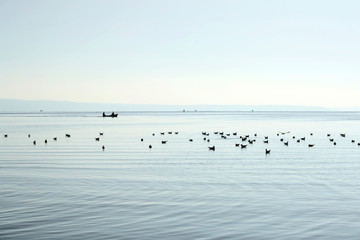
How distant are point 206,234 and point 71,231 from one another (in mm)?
5052

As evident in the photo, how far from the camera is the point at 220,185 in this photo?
80.8 ft

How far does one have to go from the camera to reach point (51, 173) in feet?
95.6

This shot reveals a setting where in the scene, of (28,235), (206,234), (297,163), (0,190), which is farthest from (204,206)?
(297,163)

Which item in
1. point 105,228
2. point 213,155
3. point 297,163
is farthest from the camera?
point 213,155

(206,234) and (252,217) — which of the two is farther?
(252,217)

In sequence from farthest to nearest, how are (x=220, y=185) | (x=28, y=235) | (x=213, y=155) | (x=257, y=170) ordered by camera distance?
(x=213, y=155), (x=257, y=170), (x=220, y=185), (x=28, y=235)

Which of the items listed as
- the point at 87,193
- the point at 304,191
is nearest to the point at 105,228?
the point at 87,193

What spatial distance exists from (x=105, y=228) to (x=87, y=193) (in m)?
6.71

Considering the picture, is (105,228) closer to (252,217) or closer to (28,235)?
(28,235)

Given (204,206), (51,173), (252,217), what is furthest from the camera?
(51,173)

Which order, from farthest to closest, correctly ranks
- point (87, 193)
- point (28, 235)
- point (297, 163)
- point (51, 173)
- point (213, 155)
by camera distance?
1. point (213, 155)
2. point (297, 163)
3. point (51, 173)
4. point (87, 193)
5. point (28, 235)

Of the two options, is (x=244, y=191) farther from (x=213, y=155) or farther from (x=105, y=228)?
(x=213, y=155)

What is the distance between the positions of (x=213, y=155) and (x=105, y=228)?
27595 mm

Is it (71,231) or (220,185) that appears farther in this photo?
(220,185)
